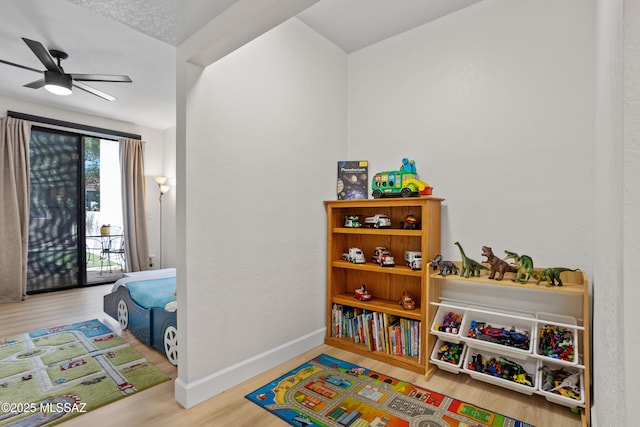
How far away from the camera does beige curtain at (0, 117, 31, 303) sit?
4051 millimetres

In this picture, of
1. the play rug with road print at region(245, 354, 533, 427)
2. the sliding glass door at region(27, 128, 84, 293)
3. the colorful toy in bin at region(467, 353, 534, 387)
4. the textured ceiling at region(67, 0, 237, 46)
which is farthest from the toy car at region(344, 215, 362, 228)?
the sliding glass door at region(27, 128, 84, 293)

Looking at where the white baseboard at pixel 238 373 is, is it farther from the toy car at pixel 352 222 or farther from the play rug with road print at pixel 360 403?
the toy car at pixel 352 222

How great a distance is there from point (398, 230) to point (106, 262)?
5245 millimetres

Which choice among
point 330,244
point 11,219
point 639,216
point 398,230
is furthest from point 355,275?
point 11,219

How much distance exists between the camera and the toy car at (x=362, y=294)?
2.61 m

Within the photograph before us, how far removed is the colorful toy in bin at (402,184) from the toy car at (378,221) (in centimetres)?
16

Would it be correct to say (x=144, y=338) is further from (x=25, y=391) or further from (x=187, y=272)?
(x=187, y=272)

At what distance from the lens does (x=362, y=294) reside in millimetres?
2631

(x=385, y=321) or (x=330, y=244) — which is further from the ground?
(x=330, y=244)

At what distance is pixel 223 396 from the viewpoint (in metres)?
1.95

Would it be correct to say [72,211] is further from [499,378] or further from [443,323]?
[499,378]

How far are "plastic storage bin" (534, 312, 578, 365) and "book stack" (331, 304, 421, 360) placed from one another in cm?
73

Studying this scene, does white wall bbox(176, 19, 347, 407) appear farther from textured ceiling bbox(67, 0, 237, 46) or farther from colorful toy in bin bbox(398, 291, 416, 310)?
colorful toy in bin bbox(398, 291, 416, 310)

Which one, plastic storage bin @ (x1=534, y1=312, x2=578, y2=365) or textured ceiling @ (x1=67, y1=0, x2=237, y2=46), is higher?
textured ceiling @ (x1=67, y1=0, x2=237, y2=46)
